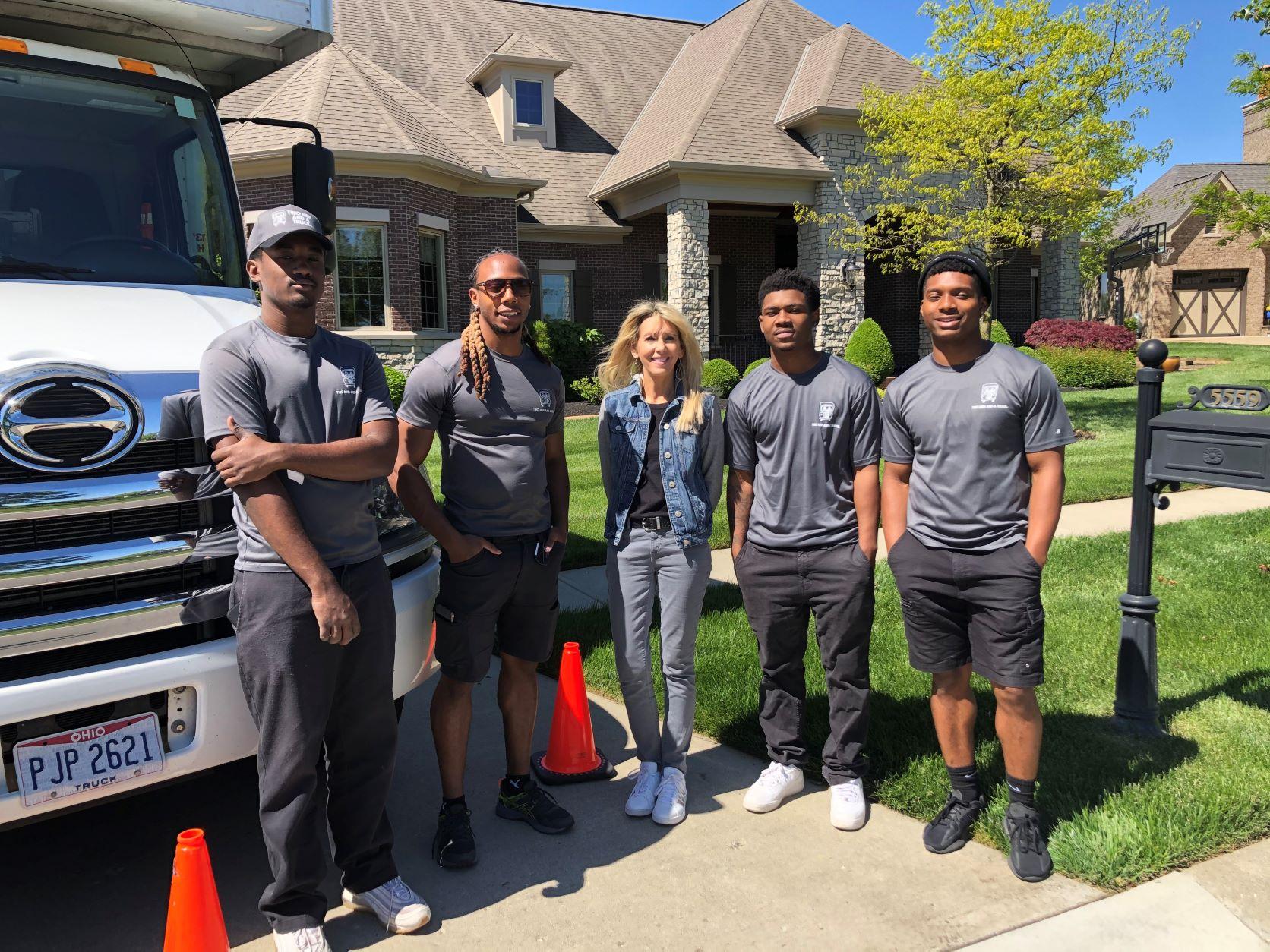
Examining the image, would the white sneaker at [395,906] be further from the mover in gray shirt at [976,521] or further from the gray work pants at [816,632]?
the mover in gray shirt at [976,521]

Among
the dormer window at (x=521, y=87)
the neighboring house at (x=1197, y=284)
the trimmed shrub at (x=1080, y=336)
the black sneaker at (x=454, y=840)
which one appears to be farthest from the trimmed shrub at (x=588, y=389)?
the neighboring house at (x=1197, y=284)

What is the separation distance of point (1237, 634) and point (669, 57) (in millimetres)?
23454

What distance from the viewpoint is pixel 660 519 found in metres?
3.65

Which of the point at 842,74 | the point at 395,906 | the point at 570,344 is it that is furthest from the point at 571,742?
the point at 842,74

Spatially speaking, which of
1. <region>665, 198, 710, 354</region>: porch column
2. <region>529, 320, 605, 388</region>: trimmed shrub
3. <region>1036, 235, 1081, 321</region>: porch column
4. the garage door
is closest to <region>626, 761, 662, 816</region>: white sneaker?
<region>529, 320, 605, 388</region>: trimmed shrub

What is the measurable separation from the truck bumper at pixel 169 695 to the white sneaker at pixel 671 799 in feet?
4.84

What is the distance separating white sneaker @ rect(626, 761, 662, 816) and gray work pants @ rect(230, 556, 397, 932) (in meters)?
0.97

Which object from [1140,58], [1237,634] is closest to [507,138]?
[1140,58]

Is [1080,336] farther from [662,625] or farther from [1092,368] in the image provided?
[662,625]

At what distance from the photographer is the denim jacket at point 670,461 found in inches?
143

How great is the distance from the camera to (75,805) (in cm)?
262

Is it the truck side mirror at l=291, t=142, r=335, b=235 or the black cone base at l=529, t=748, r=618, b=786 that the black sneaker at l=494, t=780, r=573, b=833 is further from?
the truck side mirror at l=291, t=142, r=335, b=235

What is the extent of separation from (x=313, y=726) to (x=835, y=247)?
19076 millimetres

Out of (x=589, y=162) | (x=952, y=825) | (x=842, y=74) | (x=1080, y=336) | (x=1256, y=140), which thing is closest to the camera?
(x=952, y=825)
